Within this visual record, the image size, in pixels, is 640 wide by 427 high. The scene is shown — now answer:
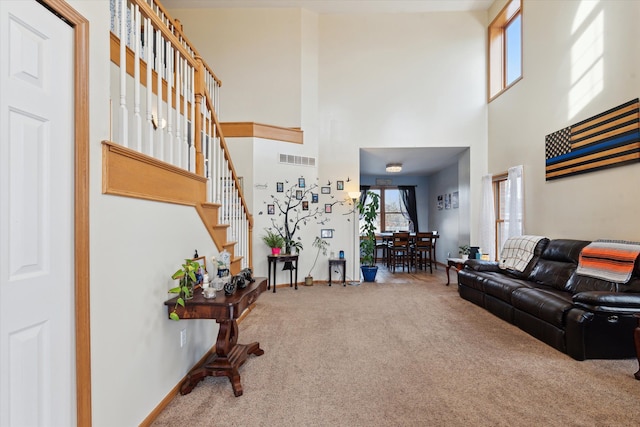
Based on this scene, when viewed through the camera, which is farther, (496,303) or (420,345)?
(496,303)

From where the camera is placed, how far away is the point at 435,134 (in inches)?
246

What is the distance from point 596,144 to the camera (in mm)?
3639

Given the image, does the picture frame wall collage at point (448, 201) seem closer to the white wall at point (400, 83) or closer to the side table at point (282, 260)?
the white wall at point (400, 83)

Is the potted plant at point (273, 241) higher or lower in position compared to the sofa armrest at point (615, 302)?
higher

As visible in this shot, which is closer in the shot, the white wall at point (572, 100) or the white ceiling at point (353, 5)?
the white wall at point (572, 100)

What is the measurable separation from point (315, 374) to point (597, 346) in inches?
93.6

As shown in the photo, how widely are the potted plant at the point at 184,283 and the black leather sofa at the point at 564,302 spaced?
10.1 feet

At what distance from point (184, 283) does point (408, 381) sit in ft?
5.71

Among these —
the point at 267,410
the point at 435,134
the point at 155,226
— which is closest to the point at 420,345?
the point at 267,410

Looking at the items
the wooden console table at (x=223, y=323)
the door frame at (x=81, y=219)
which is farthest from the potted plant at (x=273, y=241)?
the door frame at (x=81, y=219)

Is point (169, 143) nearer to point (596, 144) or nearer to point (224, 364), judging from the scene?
point (224, 364)

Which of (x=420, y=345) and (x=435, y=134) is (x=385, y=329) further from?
(x=435, y=134)

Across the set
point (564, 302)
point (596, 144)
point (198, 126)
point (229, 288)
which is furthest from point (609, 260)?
point (198, 126)

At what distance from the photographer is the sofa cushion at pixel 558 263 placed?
3.54 meters
